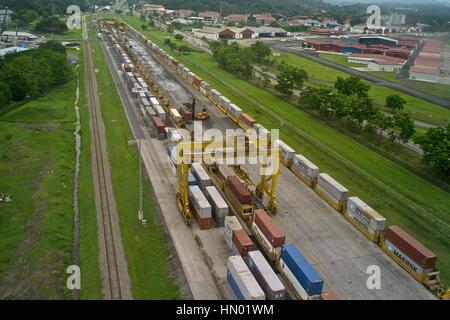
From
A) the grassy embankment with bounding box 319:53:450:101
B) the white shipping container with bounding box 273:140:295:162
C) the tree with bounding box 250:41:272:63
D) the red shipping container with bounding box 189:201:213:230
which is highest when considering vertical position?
the tree with bounding box 250:41:272:63

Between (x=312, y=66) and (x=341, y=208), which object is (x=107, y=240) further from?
(x=312, y=66)

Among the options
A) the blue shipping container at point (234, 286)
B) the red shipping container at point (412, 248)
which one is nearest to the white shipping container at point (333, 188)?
the red shipping container at point (412, 248)

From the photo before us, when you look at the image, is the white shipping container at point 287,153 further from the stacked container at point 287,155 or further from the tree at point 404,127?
the tree at point 404,127

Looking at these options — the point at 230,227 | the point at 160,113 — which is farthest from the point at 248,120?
the point at 230,227

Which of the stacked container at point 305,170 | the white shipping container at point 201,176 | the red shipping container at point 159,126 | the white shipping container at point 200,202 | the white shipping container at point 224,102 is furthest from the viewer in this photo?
the white shipping container at point 224,102

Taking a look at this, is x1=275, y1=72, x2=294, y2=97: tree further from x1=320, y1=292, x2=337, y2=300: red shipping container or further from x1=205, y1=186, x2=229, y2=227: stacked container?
x1=320, y1=292, x2=337, y2=300: red shipping container

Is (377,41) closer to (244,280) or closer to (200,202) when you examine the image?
(200,202)

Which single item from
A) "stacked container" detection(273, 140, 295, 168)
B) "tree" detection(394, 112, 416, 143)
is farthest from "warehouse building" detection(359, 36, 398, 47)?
"stacked container" detection(273, 140, 295, 168)
